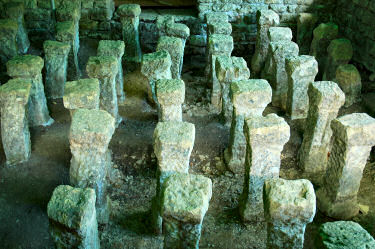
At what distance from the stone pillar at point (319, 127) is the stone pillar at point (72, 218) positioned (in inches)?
98.1

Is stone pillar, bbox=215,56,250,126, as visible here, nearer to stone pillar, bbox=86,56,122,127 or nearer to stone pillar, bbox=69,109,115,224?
stone pillar, bbox=86,56,122,127

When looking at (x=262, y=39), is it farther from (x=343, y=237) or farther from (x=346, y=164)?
(x=343, y=237)

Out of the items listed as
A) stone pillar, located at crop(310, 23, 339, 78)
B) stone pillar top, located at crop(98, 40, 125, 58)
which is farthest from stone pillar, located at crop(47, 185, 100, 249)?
stone pillar, located at crop(310, 23, 339, 78)

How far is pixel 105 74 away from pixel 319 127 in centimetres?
242

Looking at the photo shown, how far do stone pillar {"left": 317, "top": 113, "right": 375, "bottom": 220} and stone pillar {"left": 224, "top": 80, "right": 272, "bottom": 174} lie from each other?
2.41ft

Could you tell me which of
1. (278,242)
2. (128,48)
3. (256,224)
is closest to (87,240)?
(278,242)

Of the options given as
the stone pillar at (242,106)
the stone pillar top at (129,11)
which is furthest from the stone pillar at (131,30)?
the stone pillar at (242,106)

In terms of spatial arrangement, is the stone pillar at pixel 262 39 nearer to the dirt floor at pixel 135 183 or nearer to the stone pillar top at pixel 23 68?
the dirt floor at pixel 135 183

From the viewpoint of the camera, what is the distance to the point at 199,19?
7848 mm

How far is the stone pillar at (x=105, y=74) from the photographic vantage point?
541cm

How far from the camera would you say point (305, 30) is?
25.1ft

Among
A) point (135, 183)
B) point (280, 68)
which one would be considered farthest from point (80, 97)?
point (280, 68)

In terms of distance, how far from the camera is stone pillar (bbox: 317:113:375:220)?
162 inches

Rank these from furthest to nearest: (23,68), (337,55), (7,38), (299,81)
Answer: (7,38) → (337,55) → (299,81) → (23,68)
